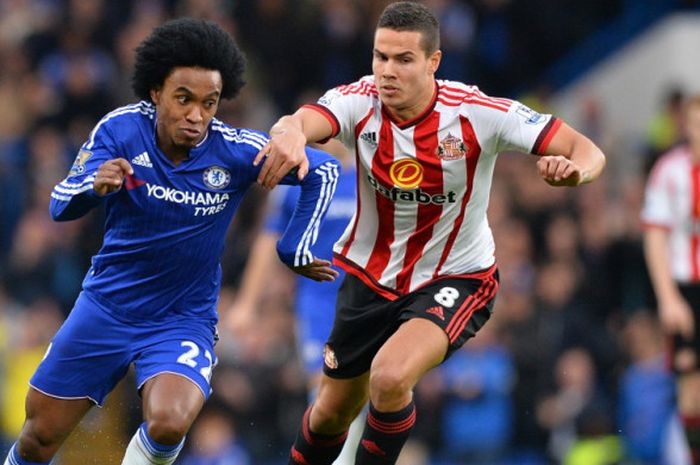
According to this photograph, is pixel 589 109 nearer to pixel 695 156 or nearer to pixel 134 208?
pixel 695 156

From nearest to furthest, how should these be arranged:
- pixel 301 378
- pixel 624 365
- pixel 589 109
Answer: pixel 301 378
pixel 624 365
pixel 589 109

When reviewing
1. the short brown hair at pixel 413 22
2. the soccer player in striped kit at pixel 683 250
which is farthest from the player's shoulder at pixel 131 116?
the soccer player in striped kit at pixel 683 250

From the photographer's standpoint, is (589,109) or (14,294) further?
(589,109)

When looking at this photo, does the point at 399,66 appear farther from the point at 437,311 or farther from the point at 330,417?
the point at 330,417

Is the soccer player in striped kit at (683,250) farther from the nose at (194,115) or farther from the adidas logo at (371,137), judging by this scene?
the nose at (194,115)

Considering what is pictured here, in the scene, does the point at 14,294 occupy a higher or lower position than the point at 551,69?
lower

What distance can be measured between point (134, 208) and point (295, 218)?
0.86m

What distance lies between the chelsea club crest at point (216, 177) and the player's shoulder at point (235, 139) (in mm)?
119

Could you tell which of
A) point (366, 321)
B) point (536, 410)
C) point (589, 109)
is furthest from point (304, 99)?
point (366, 321)

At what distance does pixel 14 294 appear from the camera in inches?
522

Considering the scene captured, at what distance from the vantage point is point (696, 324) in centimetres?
945

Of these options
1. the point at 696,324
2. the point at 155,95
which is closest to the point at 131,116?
the point at 155,95

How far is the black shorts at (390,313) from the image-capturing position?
713cm

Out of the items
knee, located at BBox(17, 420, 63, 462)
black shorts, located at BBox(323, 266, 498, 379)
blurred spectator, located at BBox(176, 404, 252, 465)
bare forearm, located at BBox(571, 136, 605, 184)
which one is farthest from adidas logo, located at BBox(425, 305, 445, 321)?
blurred spectator, located at BBox(176, 404, 252, 465)
